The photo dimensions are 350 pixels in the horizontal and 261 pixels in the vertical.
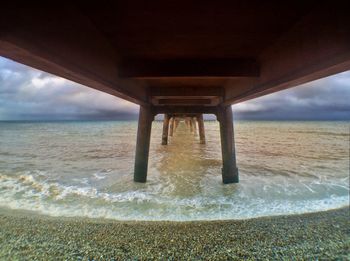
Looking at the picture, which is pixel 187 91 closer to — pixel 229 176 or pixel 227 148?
pixel 227 148

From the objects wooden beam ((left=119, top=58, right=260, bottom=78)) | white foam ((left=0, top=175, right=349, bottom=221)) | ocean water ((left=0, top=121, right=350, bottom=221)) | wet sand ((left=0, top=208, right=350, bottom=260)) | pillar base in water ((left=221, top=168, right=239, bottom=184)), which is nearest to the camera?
wet sand ((left=0, top=208, right=350, bottom=260))

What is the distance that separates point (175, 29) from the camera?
232 centimetres

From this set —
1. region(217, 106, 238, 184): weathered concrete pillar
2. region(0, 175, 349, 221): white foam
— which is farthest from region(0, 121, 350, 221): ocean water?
region(217, 106, 238, 184): weathered concrete pillar

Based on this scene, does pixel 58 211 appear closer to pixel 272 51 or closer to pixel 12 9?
pixel 12 9

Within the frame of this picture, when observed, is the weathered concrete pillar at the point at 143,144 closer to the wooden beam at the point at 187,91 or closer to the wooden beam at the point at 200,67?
the wooden beam at the point at 187,91

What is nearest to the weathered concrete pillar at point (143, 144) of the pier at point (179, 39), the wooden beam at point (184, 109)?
the wooden beam at point (184, 109)

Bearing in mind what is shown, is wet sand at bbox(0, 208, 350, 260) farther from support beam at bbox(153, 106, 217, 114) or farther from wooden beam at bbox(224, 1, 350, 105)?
support beam at bbox(153, 106, 217, 114)

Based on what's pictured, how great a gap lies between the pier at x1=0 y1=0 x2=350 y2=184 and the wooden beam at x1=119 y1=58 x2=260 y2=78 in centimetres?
2

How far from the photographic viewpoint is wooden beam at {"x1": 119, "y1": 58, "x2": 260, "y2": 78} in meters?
3.32

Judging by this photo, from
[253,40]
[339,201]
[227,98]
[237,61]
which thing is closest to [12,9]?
[253,40]

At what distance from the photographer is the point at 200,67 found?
333 cm

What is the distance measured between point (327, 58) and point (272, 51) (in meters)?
1.14

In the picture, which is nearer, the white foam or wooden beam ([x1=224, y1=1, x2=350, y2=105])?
wooden beam ([x1=224, y1=1, x2=350, y2=105])

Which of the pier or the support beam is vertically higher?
the pier
